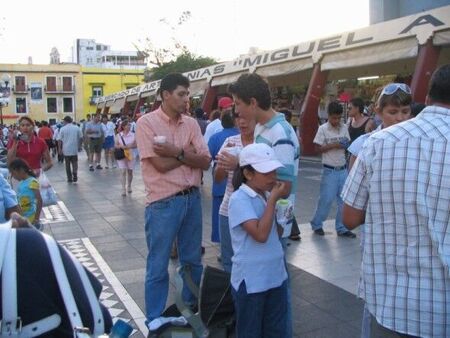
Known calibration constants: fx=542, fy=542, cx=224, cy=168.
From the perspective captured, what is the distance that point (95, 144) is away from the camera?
60.1 feet

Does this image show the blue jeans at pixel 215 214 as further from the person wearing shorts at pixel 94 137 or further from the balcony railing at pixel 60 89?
the balcony railing at pixel 60 89

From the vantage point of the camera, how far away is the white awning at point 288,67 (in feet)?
55.3

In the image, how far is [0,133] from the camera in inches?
1137

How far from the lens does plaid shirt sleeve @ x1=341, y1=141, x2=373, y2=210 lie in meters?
2.27

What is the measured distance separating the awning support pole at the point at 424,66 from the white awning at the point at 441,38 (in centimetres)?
13

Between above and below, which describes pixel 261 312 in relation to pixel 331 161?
below

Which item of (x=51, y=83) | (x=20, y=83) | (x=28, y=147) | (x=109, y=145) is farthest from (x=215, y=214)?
(x=51, y=83)

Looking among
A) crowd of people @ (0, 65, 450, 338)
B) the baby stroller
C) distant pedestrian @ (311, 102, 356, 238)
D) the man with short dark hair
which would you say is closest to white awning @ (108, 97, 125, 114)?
distant pedestrian @ (311, 102, 356, 238)

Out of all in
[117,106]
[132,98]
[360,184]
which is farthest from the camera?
[117,106]

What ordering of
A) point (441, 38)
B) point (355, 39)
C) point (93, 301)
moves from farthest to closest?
point (355, 39)
point (441, 38)
point (93, 301)

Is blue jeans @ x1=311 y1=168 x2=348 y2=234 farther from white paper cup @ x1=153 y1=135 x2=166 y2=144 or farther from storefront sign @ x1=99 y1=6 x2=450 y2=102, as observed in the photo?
storefront sign @ x1=99 y1=6 x2=450 y2=102

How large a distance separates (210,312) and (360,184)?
5.70ft

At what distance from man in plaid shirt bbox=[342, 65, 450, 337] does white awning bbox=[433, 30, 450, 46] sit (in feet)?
34.4

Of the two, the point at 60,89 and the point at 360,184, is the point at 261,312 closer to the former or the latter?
the point at 360,184
